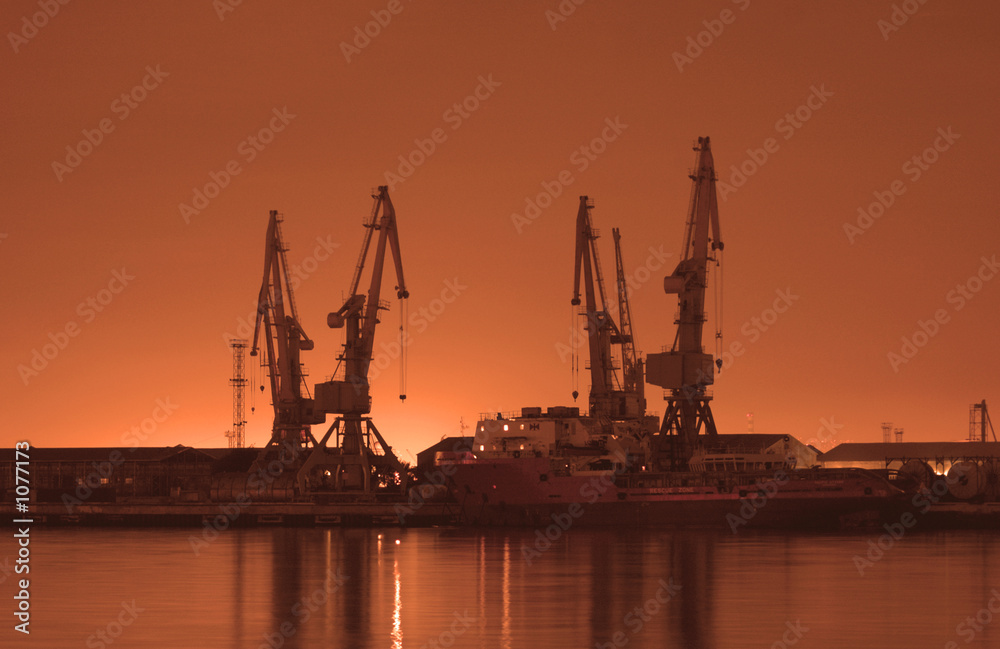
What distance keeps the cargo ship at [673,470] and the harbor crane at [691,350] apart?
0.06m

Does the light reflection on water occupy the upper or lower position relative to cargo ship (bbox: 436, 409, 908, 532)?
lower

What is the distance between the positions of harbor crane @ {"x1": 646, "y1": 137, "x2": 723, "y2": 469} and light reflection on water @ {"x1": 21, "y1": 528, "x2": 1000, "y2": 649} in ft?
47.2

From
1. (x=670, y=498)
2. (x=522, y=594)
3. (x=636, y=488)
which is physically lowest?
(x=522, y=594)

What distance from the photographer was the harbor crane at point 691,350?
78.6 m

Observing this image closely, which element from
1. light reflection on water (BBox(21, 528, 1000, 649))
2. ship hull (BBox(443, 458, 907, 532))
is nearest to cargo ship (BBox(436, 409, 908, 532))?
ship hull (BBox(443, 458, 907, 532))

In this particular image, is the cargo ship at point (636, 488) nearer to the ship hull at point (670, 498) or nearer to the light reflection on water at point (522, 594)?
the ship hull at point (670, 498)

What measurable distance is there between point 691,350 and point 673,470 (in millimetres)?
6754

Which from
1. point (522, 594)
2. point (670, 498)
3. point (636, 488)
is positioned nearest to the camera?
point (522, 594)

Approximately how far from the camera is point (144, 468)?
10425 centimetres

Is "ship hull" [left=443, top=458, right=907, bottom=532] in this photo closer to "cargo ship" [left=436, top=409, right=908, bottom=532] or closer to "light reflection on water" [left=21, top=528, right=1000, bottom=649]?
"cargo ship" [left=436, top=409, right=908, bottom=532]

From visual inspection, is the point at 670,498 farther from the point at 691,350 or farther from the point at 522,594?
the point at 522,594

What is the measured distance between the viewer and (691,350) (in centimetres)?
7888

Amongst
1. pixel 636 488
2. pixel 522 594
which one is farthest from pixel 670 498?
pixel 522 594

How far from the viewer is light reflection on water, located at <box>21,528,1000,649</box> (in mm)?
33656
